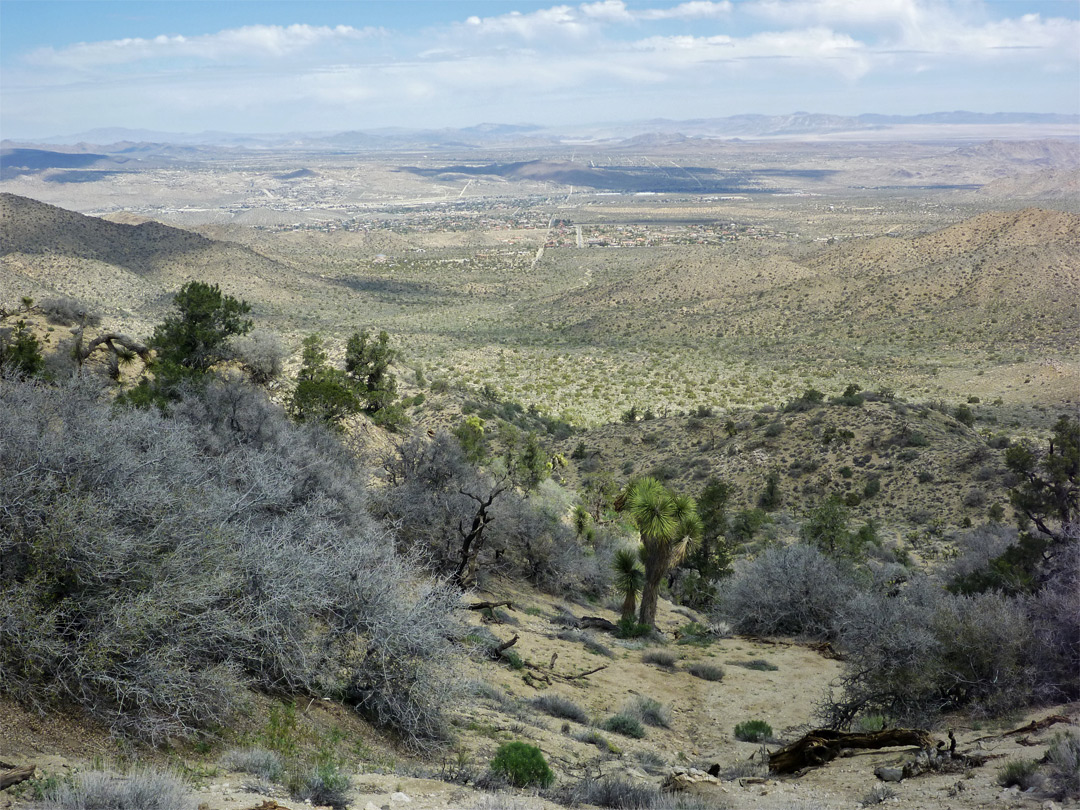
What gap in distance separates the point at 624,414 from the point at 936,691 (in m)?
31.2

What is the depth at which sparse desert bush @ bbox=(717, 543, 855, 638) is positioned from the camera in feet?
56.1

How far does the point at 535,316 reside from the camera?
7738 cm

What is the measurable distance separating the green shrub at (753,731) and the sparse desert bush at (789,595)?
5982 millimetres

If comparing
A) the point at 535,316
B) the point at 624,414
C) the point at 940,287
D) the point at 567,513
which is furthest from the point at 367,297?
the point at 567,513

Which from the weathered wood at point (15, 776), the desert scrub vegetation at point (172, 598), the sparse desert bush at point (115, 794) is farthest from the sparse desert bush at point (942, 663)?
the weathered wood at point (15, 776)

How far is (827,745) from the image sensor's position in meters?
9.21

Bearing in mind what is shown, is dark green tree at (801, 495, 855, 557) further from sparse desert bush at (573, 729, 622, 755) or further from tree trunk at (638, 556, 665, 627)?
sparse desert bush at (573, 729, 622, 755)

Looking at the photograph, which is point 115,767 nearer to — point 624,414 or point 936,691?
point 936,691

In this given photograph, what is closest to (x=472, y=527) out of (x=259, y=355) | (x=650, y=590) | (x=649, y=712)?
(x=650, y=590)

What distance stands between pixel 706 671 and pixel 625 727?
3832 mm

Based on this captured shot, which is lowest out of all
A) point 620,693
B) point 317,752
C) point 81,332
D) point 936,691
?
point 620,693

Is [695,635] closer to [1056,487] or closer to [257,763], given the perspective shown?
[1056,487]

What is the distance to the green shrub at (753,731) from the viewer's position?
11.2 meters

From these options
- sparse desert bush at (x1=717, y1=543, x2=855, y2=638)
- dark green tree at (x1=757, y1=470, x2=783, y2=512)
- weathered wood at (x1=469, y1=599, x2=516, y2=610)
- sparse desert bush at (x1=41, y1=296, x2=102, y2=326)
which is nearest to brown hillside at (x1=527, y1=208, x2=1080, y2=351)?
dark green tree at (x1=757, y1=470, x2=783, y2=512)
